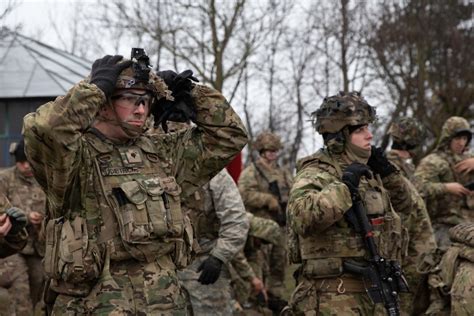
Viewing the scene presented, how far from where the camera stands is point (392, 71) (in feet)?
82.9

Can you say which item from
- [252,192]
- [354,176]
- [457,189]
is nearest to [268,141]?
[252,192]

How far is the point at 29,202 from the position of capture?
28.9ft

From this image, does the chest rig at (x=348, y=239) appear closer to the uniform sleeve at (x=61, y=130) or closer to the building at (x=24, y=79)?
the uniform sleeve at (x=61, y=130)

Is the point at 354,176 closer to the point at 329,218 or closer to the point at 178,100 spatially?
the point at 329,218

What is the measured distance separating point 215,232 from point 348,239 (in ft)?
5.79

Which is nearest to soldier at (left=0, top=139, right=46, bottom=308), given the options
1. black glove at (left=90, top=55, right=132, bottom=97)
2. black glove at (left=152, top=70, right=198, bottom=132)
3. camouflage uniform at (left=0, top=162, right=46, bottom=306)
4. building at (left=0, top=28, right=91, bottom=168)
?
Result: camouflage uniform at (left=0, top=162, right=46, bottom=306)

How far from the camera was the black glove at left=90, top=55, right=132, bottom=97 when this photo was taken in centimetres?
462

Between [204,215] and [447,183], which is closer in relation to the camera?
[204,215]

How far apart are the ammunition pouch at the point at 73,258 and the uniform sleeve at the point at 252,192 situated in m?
8.02

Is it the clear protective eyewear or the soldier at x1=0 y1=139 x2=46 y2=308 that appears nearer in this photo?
the clear protective eyewear

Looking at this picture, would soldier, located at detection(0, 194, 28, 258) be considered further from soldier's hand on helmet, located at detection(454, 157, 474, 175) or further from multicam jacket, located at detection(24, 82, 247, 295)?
Result: soldier's hand on helmet, located at detection(454, 157, 474, 175)

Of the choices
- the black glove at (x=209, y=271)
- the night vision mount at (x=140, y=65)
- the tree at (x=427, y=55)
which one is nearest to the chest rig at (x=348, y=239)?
the black glove at (x=209, y=271)

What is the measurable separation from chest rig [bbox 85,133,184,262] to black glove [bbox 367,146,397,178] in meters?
2.15

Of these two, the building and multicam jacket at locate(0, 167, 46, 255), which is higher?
the building
